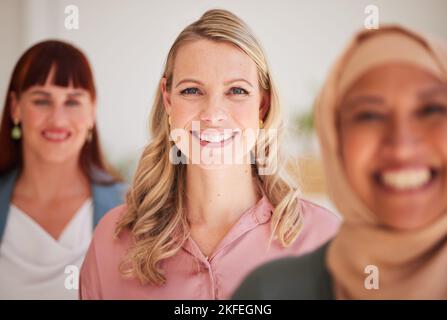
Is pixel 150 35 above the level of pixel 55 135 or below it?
above

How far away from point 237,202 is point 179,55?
48 centimetres

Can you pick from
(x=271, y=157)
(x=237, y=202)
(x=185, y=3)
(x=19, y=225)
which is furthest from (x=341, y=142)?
(x=19, y=225)

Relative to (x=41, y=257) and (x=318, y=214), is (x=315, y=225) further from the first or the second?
(x=41, y=257)

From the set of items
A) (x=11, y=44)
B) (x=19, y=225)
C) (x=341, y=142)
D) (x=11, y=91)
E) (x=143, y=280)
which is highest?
(x=11, y=44)

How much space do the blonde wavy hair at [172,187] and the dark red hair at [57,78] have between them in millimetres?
142

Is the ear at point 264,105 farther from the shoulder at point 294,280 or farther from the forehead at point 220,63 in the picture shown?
the shoulder at point 294,280

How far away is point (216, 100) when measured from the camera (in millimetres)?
1657

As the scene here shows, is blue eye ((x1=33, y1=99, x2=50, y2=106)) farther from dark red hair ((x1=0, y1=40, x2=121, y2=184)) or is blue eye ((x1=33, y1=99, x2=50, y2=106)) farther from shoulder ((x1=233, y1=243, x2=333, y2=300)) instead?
shoulder ((x1=233, y1=243, x2=333, y2=300))

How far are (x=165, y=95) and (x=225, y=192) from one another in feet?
1.16

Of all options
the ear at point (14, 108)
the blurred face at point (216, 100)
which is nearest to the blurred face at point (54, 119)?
the ear at point (14, 108)

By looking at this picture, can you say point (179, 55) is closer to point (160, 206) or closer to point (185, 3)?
point (185, 3)

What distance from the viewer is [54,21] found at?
1840mm

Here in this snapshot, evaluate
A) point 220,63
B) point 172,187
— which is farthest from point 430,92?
point 172,187

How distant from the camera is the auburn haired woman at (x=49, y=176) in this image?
182cm
